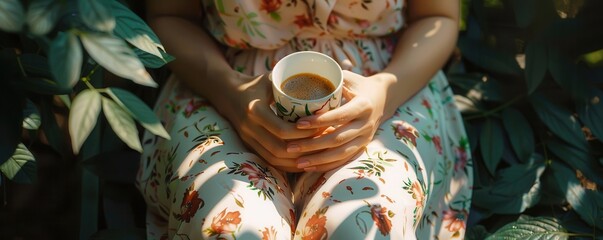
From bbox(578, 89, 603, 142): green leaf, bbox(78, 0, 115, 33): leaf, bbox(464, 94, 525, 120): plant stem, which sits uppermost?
bbox(78, 0, 115, 33): leaf

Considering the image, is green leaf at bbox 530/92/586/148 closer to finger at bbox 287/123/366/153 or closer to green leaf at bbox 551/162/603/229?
green leaf at bbox 551/162/603/229

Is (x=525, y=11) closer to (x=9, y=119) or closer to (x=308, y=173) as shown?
(x=308, y=173)

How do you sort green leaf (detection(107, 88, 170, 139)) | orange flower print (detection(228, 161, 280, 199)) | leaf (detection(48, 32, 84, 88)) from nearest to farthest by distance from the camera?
leaf (detection(48, 32, 84, 88)), green leaf (detection(107, 88, 170, 139)), orange flower print (detection(228, 161, 280, 199))

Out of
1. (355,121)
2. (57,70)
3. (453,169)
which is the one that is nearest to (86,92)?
(57,70)

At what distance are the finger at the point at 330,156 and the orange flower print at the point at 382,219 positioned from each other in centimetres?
11

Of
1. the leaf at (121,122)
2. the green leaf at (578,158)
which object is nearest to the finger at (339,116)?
the leaf at (121,122)

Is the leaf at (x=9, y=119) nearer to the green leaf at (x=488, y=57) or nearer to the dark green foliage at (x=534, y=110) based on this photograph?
the dark green foliage at (x=534, y=110)

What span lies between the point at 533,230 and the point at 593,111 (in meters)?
0.32

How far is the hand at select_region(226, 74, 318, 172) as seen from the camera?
4.10 feet

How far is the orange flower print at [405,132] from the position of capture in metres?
1.35

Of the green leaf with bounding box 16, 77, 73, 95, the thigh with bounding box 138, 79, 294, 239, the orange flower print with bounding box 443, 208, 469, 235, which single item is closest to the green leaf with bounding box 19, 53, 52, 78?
the green leaf with bounding box 16, 77, 73, 95

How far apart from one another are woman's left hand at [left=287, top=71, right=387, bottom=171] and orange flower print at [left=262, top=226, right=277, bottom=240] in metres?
0.14

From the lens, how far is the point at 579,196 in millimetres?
1569

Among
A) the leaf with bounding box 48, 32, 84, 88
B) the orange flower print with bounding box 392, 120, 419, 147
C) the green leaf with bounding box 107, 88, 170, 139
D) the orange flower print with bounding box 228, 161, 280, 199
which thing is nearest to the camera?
the leaf with bounding box 48, 32, 84, 88
